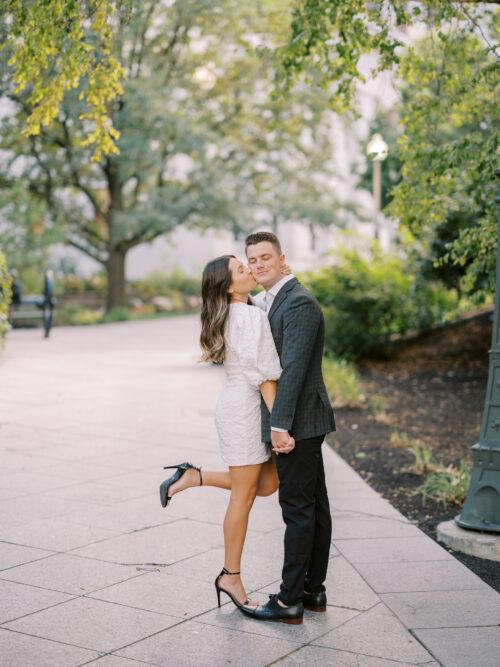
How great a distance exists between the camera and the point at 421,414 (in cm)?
1149

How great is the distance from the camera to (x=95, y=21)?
652cm

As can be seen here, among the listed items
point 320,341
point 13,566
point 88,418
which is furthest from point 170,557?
point 88,418

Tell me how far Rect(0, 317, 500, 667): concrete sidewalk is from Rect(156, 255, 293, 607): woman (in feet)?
1.31

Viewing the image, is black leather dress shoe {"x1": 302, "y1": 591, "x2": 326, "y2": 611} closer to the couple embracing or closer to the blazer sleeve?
the couple embracing

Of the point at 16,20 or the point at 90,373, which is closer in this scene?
the point at 16,20

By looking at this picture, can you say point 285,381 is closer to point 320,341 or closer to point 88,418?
point 320,341

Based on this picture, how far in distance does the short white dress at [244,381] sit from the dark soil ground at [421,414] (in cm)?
163

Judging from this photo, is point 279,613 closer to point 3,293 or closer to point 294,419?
point 294,419

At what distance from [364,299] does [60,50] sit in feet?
33.8

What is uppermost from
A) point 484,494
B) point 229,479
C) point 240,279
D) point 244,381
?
point 240,279

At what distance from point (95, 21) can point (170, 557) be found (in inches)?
145

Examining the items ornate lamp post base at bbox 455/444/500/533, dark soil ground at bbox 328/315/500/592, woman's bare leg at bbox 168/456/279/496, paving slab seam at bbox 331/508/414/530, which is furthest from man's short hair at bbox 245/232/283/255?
paving slab seam at bbox 331/508/414/530

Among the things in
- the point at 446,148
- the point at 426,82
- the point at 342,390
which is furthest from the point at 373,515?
the point at 342,390

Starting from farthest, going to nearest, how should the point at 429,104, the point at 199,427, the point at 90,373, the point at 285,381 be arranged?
the point at 90,373, the point at 199,427, the point at 429,104, the point at 285,381
